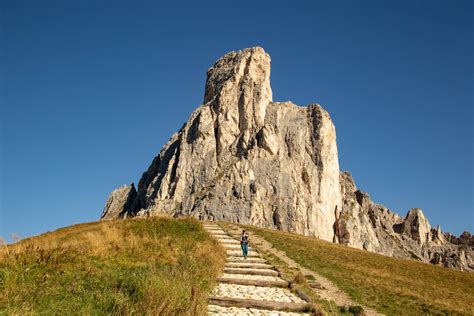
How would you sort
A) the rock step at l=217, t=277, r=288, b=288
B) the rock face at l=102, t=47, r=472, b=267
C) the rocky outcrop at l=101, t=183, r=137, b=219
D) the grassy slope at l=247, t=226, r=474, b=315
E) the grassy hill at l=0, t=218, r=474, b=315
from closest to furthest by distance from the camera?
the grassy hill at l=0, t=218, r=474, b=315
the rock step at l=217, t=277, r=288, b=288
the grassy slope at l=247, t=226, r=474, b=315
the rock face at l=102, t=47, r=472, b=267
the rocky outcrop at l=101, t=183, r=137, b=219

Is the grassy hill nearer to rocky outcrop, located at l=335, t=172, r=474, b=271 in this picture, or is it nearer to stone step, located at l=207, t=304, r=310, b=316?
stone step, located at l=207, t=304, r=310, b=316

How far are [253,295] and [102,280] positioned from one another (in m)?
4.94

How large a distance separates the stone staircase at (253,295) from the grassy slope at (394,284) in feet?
12.9

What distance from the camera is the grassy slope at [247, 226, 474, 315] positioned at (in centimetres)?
1750

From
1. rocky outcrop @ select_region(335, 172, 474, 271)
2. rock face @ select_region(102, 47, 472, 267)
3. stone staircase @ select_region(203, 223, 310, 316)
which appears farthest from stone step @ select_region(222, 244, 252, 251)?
rocky outcrop @ select_region(335, 172, 474, 271)

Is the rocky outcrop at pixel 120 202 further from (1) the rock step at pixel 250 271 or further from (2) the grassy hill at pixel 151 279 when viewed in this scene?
(1) the rock step at pixel 250 271

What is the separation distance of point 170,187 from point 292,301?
99.7 metres

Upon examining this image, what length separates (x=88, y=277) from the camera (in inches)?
465

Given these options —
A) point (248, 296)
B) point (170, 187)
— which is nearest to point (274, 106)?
point (170, 187)

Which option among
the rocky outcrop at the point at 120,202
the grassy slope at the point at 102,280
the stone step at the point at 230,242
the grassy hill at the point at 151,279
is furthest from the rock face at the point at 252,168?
the grassy slope at the point at 102,280

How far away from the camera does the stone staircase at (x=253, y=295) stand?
1183 cm

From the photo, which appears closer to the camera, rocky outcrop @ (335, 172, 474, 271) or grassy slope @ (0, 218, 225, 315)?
grassy slope @ (0, 218, 225, 315)

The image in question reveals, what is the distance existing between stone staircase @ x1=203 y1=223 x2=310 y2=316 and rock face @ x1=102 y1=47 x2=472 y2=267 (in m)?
76.6

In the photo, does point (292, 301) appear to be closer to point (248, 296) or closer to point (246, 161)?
point (248, 296)
